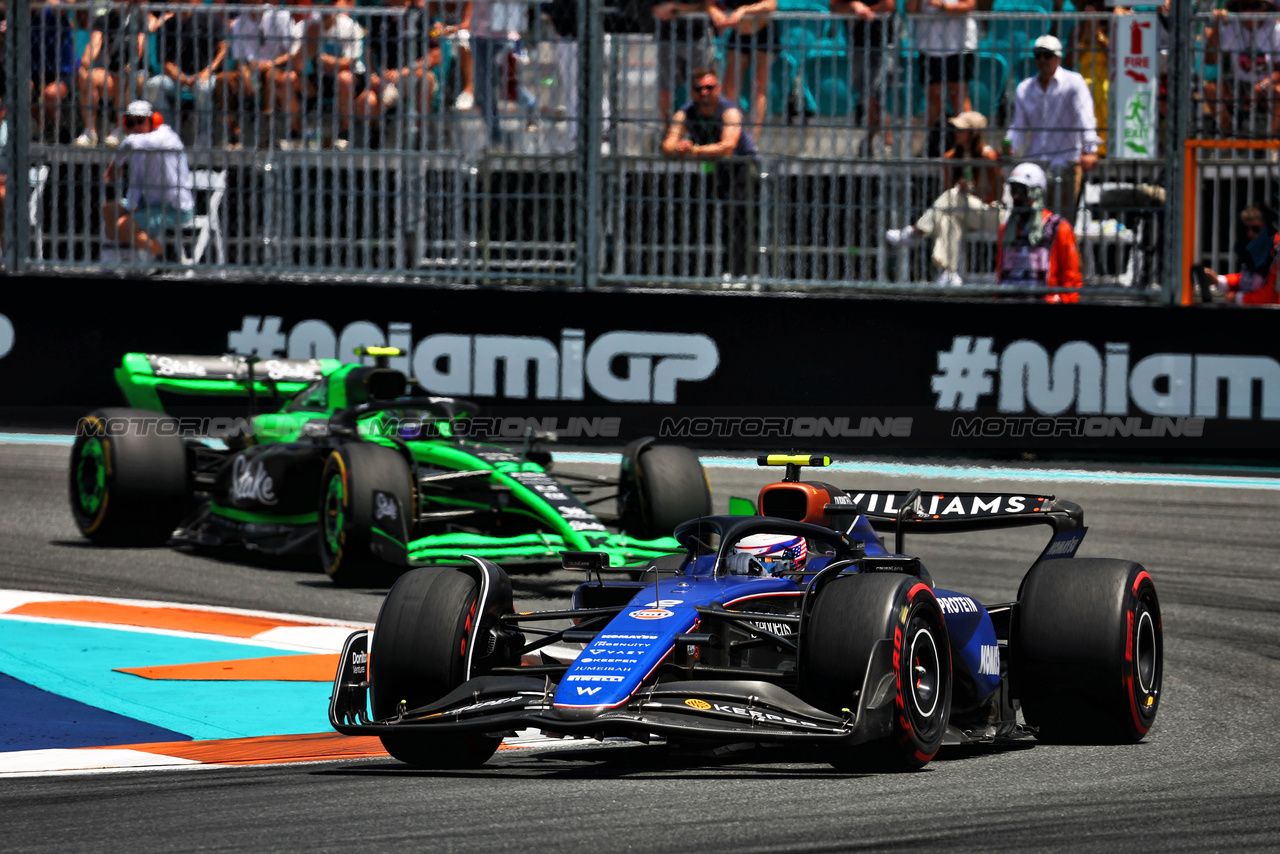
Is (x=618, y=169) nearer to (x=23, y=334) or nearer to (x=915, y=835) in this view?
(x=23, y=334)

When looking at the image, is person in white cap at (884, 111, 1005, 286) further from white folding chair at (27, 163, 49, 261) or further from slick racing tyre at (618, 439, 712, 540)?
white folding chair at (27, 163, 49, 261)

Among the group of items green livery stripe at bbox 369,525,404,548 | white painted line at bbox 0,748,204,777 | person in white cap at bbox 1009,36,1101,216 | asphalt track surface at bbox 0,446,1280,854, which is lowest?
white painted line at bbox 0,748,204,777

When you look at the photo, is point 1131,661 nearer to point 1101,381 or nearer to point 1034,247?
point 1101,381

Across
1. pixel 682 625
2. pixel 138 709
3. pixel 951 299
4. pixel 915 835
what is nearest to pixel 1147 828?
pixel 915 835

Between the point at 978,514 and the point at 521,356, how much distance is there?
306 inches

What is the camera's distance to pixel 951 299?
1451cm

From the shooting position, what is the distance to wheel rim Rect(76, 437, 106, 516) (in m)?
12.1

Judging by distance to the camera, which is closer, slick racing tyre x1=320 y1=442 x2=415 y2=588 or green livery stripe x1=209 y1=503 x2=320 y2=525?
slick racing tyre x1=320 y1=442 x2=415 y2=588

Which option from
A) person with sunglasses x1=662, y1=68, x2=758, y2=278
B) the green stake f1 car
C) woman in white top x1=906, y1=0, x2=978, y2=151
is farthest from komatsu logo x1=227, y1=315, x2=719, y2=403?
woman in white top x1=906, y1=0, x2=978, y2=151

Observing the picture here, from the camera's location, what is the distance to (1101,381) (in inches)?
557

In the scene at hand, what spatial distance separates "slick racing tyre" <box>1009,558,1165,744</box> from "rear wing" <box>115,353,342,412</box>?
681 cm

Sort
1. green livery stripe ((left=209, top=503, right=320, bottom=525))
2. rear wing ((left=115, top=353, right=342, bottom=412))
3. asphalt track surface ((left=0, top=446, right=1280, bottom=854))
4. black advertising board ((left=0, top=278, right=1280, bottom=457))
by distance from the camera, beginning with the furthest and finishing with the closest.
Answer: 1. black advertising board ((left=0, top=278, right=1280, bottom=457))
2. rear wing ((left=115, top=353, right=342, bottom=412))
3. green livery stripe ((left=209, top=503, right=320, bottom=525))
4. asphalt track surface ((left=0, top=446, right=1280, bottom=854))

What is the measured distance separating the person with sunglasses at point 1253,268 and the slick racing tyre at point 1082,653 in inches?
305

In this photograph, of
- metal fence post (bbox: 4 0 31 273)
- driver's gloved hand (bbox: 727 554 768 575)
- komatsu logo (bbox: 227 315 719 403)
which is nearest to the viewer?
driver's gloved hand (bbox: 727 554 768 575)
